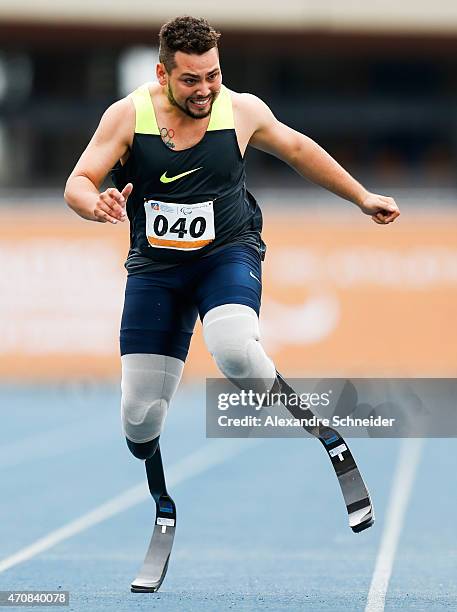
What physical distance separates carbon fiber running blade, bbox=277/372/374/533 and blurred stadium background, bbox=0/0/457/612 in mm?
435

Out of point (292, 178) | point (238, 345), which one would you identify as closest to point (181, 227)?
point (238, 345)

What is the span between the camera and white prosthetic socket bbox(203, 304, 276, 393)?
5.93 meters

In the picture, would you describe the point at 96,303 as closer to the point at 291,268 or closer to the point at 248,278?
the point at 291,268

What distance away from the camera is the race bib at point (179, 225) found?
238 inches

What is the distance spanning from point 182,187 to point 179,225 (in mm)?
168

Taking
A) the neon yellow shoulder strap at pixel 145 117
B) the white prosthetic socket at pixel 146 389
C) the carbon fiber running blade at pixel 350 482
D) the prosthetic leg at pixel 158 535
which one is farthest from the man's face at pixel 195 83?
the prosthetic leg at pixel 158 535

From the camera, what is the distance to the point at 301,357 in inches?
759

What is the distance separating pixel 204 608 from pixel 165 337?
1243 mm

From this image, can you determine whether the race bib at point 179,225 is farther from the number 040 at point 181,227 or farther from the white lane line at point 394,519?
the white lane line at point 394,519

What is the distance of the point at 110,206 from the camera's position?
5445mm

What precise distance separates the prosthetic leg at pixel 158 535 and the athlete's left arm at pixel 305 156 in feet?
5.07

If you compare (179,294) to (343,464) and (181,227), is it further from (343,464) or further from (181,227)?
(343,464)

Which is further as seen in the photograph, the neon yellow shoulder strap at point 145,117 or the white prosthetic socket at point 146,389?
the white prosthetic socket at point 146,389

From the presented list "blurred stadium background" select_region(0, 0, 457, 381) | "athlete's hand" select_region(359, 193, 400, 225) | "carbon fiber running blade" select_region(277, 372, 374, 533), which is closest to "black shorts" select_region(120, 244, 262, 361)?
"carbon fiber running blade" select_region(277, 372, 374, 533)
